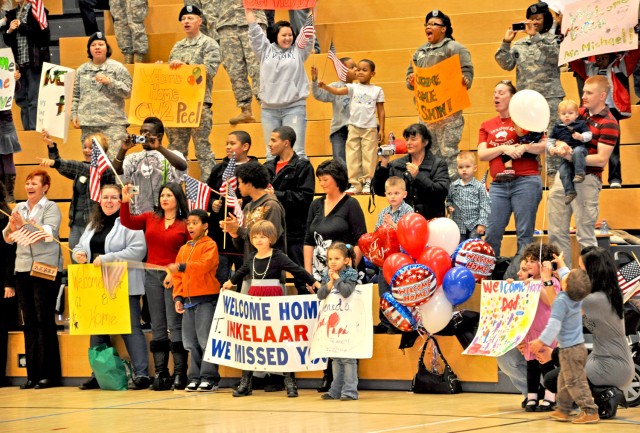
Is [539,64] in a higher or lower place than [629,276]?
higher

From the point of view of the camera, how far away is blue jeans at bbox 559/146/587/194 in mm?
9773

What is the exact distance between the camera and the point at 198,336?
34.9 feet

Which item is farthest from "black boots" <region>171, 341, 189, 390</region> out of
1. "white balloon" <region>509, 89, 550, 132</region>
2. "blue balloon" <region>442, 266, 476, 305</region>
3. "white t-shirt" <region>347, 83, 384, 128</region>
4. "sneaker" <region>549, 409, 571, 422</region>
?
"sneaker" <region>549, 409, 571, 422</region>

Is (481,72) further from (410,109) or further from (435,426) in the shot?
(435,426)

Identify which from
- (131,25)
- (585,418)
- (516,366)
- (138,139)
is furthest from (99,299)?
(131,25)

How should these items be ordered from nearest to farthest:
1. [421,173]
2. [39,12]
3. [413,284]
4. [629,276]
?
[629,276], [413,284], [421,173], [39,12]

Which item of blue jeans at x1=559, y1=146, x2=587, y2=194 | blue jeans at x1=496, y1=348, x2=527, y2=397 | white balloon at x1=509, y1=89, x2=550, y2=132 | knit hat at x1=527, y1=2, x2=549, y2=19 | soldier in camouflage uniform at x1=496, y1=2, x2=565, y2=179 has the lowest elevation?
blue jeans at x1=496, y1=348, x2=527, y2=397

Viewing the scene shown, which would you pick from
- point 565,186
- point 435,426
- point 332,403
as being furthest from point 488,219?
point 435,426

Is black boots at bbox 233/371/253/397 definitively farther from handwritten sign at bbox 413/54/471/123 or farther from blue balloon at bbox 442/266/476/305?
handwritten sign at bbox 413/54/471/123

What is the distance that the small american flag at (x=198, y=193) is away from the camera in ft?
36.1

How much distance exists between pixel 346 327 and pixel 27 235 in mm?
3488

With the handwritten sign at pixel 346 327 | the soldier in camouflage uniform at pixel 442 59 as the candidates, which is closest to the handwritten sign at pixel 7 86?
the soldier in camouflage uniform at pixel 442 59

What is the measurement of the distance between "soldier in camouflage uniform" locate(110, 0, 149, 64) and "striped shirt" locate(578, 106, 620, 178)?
7683mm

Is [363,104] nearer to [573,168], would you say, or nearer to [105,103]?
[105,103]
